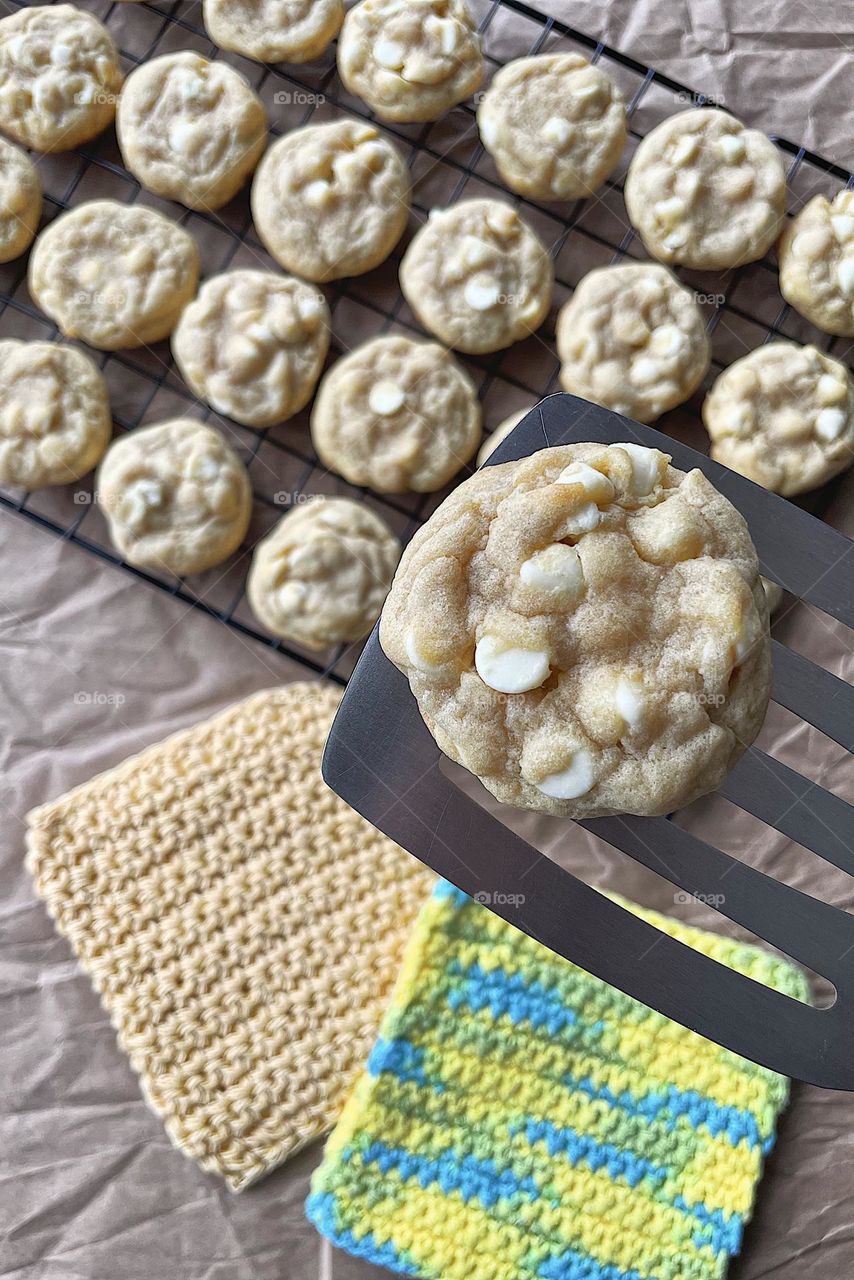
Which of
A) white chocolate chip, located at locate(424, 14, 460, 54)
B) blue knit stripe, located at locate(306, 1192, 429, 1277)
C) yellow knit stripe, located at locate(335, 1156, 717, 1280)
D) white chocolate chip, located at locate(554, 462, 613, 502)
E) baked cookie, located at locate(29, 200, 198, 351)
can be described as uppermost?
white chocolate chip, located at locate(424, 14, 460, 54)

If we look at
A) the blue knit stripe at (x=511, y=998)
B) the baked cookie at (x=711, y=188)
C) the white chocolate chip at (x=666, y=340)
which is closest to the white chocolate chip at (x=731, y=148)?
the baked cookie at (x=711, y=188)

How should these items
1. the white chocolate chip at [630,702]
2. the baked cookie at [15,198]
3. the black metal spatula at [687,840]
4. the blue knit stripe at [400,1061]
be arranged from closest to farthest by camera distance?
the white chocolate chip at [630,702], the black metal spatula at [687,840], the blue knit stripe at [400,1061], the baked cookie at [15,198]

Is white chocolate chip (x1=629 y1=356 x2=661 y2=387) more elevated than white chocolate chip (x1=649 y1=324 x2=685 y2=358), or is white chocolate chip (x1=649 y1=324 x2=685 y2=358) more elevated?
white chocolate chip (x1=649 y1=324 x2=685 y2=358)

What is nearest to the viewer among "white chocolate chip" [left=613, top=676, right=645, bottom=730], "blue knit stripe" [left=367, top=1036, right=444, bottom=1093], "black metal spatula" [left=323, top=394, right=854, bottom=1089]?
"white chocolate chip" [left=613, top=676, right=645, bottom=730]

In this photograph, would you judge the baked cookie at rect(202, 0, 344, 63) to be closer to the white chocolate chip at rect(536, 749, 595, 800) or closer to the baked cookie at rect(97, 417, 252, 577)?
the baked cookie at rect(97, 417, 252, 577)

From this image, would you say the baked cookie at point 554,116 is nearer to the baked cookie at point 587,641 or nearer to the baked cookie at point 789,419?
the baked cookie at point 789,419

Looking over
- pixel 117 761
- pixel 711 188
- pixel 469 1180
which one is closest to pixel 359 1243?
pixel 469 1180

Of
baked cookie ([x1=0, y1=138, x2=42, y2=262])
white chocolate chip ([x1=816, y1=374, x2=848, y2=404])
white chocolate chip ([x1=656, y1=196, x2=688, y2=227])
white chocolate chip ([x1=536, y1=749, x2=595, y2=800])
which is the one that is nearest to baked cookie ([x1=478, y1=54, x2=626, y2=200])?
white chocolate chip ([x1=656, y1=196, x2=688, y2=227])
